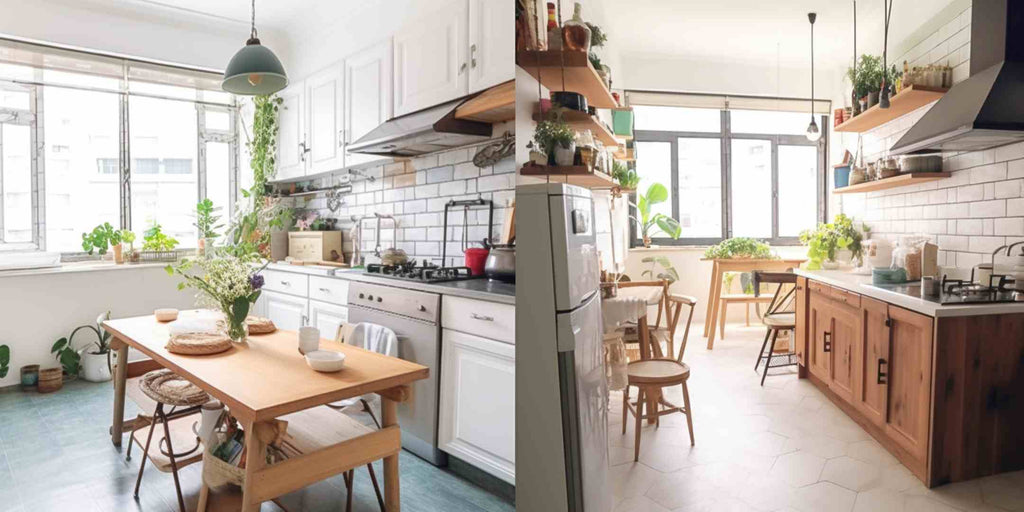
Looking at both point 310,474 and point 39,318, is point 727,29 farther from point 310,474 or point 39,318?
point 39,318

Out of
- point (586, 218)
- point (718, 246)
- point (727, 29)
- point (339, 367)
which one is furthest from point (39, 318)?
point (718, 246)

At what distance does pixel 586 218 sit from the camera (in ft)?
1.97

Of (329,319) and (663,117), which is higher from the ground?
(663,117)

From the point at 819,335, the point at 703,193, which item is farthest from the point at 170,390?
the point at 819,335

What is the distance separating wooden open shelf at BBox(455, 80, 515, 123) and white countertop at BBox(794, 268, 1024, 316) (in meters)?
1.36

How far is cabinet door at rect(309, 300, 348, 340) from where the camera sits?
0.71 metres

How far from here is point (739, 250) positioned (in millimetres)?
3777

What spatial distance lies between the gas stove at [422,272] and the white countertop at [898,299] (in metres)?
1.40

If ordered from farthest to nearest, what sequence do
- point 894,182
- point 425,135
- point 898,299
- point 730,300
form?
point 730,300
point 898,299
point 894,182
point 425,135

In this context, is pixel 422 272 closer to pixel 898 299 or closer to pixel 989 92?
pixel 989 92

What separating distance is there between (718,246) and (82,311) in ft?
12.2

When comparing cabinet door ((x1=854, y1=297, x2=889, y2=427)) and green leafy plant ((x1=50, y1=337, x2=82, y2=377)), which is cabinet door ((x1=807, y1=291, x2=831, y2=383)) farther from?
green leafy plant ((x1=50, y1=337, x2=82, y2=377))

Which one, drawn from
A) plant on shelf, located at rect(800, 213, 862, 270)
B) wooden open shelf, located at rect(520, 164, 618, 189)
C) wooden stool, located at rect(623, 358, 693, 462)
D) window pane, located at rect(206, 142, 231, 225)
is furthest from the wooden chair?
window pane, located at rect(206, 142, 231, 225)

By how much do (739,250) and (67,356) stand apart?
12.7ft
